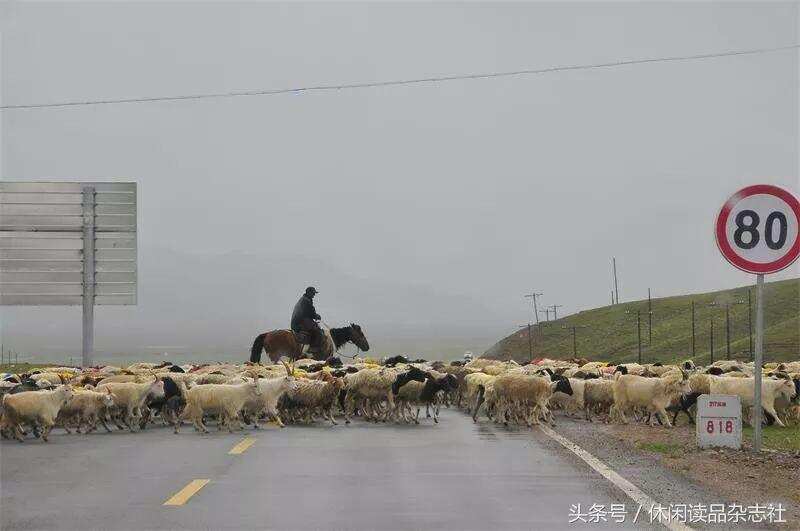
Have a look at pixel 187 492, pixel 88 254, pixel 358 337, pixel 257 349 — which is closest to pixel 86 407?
pixel 187 492

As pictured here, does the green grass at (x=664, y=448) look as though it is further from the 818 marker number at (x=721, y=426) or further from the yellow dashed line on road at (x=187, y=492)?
the yellow dashed line on road at (x=187, y=492)

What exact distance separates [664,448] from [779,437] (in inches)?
173

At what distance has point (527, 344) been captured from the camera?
422 ft

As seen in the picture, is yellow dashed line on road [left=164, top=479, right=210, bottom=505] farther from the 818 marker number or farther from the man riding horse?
the man riding horse

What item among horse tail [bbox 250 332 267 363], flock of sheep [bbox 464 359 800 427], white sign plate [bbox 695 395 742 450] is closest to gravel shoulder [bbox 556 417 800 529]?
white sign plate [bbox 695 395 742 450]

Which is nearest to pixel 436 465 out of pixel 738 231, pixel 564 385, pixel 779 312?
pixel 738 231

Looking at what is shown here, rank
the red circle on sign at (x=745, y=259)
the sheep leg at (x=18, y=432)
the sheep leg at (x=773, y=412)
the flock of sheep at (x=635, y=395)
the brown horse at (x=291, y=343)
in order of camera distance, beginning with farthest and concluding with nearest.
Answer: the brown horse at (x=291, y=343), the flock of sheep at (x=635, y=395), the sheep leg at (x=773, y=412), the sheep leg at (x=18, y=432), the red circle on sign at (x=745, y=259)

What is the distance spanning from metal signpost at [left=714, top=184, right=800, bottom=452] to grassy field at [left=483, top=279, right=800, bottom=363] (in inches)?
2352

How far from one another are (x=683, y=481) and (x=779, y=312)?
100.0 metres

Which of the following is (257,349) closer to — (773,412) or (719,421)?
(773,412)

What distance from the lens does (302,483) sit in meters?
11.2

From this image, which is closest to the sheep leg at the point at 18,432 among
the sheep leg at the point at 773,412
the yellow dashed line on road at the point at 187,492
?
the yellow dashed line on road at the point at 187,492

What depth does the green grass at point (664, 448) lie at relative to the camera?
14.3 m

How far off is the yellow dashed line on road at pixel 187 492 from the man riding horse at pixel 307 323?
2525 centimetres
